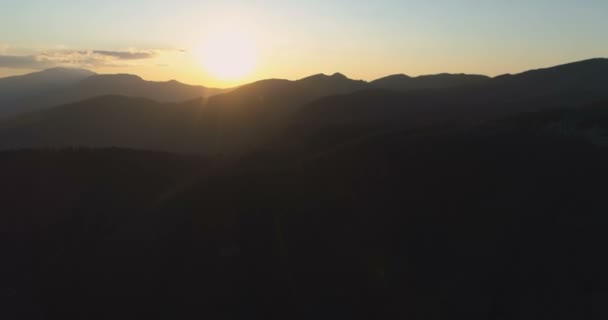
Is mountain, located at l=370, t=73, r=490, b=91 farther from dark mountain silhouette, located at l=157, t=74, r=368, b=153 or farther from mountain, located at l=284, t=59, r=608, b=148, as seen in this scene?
mountain, located at l=284, t=59, r=608, b=148

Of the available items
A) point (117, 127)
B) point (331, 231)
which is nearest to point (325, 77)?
point (117, 127)

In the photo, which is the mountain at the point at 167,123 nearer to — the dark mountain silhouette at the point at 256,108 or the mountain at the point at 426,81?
the dark mountain silhouette at the point at 256,108

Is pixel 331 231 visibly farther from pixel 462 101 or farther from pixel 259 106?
pixel 259 106

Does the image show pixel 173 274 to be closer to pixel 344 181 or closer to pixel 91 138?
pixel 344 181

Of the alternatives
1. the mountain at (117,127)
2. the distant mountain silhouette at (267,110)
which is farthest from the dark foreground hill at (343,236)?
the mountain at (117,127)

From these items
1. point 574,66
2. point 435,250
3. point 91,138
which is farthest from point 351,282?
point 574,66
